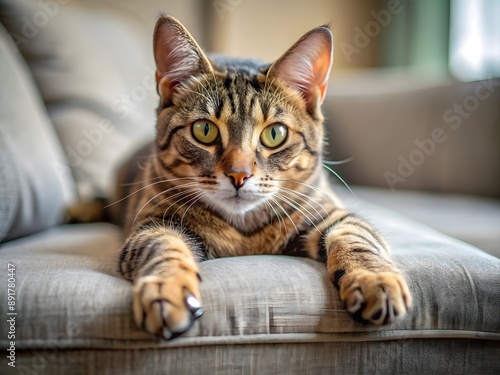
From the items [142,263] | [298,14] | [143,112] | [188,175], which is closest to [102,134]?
[143,112]

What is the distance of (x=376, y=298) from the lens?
28.3 inches

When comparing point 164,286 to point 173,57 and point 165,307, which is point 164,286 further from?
point 173,57

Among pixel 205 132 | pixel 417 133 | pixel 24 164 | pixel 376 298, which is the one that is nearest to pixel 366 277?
pixel 376 298

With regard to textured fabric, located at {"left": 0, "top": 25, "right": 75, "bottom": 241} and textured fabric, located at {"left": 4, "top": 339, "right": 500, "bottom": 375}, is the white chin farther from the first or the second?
textured fabric, located at {"left": 0, "top": 25, "right": 75, "bottom": 241}

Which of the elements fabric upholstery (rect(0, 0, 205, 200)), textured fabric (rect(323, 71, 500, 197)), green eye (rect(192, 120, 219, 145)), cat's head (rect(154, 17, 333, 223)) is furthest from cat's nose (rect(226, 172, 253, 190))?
textured fabric (rect(323, 71, 500, 197))

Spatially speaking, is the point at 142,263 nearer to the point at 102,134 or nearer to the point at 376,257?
the point at 376,257

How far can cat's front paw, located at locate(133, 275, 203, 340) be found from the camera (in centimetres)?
66

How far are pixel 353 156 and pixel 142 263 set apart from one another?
1.31 m

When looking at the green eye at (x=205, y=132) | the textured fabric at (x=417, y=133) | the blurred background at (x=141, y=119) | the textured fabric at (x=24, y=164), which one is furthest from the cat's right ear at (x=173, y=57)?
the textured fabric at (x=417, y=133)

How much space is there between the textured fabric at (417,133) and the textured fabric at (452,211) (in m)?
0.06

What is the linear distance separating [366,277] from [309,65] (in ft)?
1.54

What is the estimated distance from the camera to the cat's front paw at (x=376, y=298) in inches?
28.3

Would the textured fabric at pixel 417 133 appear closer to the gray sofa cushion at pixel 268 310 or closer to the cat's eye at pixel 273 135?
the gray sofa cushion at pixel 268 310

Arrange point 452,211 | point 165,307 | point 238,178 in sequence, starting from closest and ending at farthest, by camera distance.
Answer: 1. point 165,307
2. point 238,178
3. point 452,211
